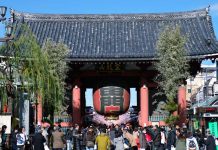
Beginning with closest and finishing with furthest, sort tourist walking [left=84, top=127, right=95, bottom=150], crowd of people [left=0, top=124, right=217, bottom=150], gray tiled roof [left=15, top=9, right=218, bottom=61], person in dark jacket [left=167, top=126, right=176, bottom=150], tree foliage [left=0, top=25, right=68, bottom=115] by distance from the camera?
crowd of people [left=0, top=124, right=217, bottom=150] < tree foliage [left=0, top=25, right=68, bottom=115] < tourist walking [left=84, top=127, right=95, bottom=150] < person in dark jacket [left=167, top=126, right=176, bottom=150] < gray tiled roof [left=15, top=9, right=218, bottom=61]

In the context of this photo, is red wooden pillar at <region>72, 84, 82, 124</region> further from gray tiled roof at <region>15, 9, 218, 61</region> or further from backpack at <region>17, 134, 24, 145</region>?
backpack at <region>17, 134, 24, 145</region>

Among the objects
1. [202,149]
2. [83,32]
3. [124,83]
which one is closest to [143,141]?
[202,149]

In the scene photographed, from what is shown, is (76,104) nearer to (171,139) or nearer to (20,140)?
(171,139)

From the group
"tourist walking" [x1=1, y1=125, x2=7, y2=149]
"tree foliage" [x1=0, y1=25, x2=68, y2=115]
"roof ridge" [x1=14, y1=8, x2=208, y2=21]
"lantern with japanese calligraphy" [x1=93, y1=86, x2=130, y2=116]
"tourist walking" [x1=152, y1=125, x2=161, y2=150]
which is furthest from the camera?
"roof ridge" [x1=14, y1=8, x2=208, y2=21]

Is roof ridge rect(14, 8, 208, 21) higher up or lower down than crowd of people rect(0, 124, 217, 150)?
higher up

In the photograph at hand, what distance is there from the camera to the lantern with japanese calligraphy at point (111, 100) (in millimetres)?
33594

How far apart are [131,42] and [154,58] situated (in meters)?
4.30

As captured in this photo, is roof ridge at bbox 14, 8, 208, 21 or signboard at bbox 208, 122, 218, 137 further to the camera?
roof ridge at bbox 14, 8, 208, 21

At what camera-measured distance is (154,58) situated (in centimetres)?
3181

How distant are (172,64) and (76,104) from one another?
782 centimetres

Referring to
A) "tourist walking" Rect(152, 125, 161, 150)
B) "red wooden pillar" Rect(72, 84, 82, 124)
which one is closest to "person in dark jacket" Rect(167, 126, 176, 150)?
"tourist walking" Rect(152, 125, 161, 150)

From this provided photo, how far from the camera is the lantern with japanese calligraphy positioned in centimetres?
3359

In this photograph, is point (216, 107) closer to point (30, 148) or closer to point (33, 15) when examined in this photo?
point (30, 148)

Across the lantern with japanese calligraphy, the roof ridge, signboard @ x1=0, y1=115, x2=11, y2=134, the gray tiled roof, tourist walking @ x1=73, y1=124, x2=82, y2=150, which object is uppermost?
the roof ridge
